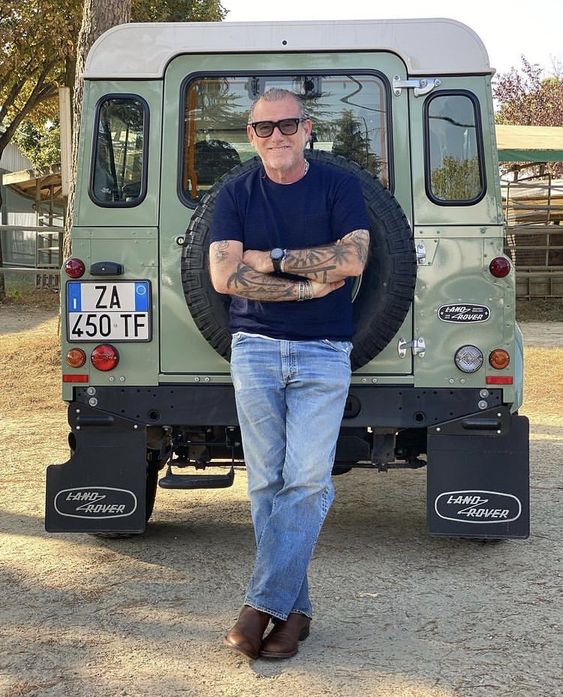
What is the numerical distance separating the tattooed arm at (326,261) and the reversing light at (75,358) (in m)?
1.73

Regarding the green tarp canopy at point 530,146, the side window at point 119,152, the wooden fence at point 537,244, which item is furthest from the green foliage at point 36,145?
the side window at point 119,152

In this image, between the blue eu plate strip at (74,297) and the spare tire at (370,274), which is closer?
the spare tire at (370,274)

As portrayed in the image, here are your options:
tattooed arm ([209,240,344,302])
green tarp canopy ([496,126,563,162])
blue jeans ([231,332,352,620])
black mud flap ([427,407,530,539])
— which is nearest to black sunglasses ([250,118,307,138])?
tattooed arm ([209,240,344,302])

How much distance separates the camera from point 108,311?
552 cm

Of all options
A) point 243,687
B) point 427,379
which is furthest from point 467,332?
point 243,687

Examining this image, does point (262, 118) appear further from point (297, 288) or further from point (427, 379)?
point (427, 379)

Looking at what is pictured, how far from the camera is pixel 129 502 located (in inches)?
223

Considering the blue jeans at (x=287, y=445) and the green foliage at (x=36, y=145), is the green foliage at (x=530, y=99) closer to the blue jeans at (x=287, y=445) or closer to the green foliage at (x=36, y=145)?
the green foliage at (x=36, y=145)

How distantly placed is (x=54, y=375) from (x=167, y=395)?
7.30 meters

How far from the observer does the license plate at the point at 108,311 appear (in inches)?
216

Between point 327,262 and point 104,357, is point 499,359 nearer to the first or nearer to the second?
point 327,262

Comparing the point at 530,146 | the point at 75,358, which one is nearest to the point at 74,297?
the point at 75,358

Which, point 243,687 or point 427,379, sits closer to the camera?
point 243,687

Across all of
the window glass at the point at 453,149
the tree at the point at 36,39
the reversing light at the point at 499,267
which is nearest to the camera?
the reversing light at the point at 499,267
